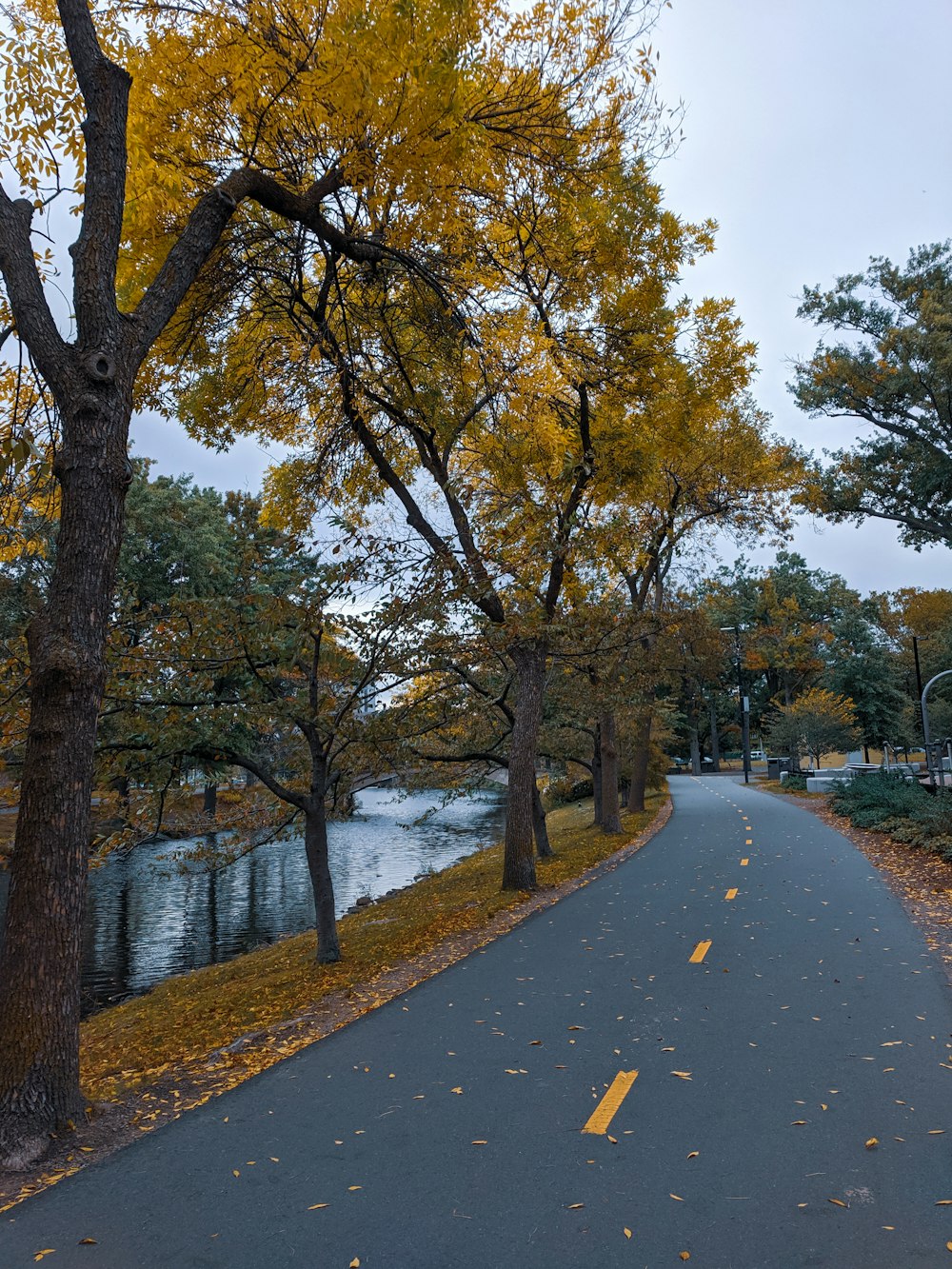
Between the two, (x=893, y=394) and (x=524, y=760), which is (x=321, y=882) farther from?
(x=893, y=394)

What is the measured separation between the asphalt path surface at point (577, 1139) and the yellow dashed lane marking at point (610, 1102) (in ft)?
0.08

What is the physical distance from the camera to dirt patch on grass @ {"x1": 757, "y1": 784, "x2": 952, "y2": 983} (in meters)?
9.59

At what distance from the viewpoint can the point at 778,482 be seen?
76.0 feet

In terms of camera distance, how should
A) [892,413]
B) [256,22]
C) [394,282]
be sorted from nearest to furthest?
[256,22], [394,282], [892,413]

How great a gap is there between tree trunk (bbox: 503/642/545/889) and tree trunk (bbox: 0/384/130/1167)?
9.49 m

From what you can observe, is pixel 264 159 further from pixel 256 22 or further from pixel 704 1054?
pixel 704 1054

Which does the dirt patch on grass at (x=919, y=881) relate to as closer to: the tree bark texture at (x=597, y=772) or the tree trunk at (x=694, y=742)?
the tree bark texture at (x=597, y=772)

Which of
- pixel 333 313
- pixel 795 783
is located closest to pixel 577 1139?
pixel 333 313

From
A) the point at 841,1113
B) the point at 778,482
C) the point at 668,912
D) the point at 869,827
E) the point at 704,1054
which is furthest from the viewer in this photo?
the point at 778,482

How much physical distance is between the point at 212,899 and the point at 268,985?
1184 centimetres

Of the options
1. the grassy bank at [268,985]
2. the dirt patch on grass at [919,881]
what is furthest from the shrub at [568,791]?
the grassy bank at [268,985]

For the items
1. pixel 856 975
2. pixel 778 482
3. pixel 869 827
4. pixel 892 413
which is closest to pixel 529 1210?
pixel 856 975

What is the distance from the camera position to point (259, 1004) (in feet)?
32.6

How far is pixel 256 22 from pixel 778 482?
1849 centimetres
